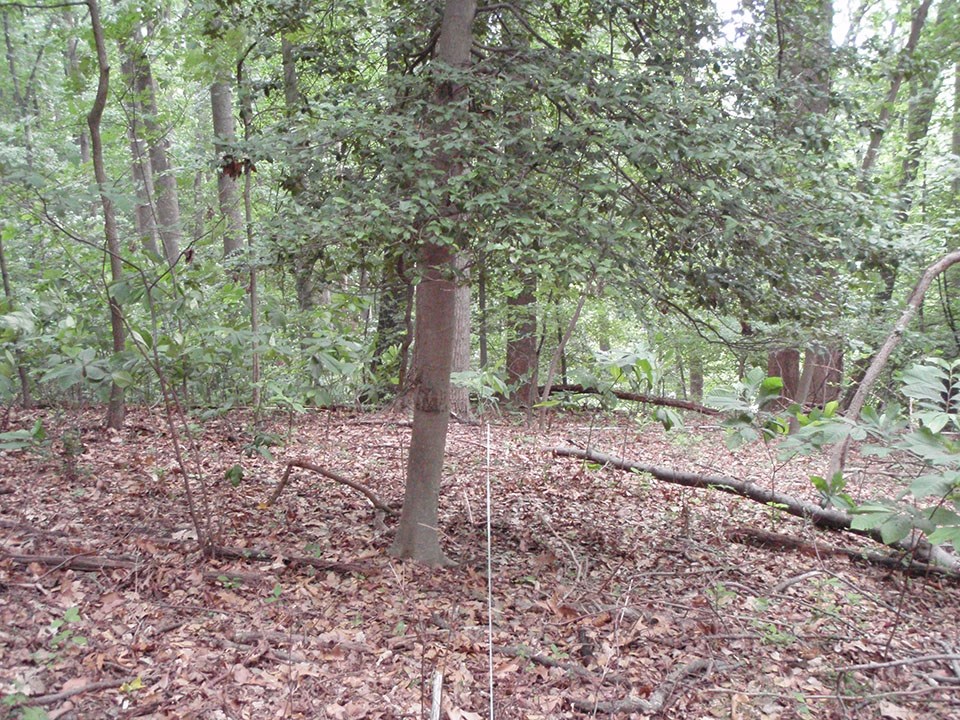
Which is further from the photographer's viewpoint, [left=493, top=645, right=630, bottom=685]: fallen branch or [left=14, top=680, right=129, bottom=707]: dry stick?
[left=493, top=645, right=630, bottom=685]: fallen branch

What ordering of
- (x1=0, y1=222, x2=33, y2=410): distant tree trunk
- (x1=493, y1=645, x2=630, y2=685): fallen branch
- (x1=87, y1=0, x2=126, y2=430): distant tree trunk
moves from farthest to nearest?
(x1=0, y1=222, x2=33, y2=410): distant tree trunk < (x1=87, y1=0, x2=126, y2=430): distant tree trunk < (x1=493, y1=645, x2=630, y2=685): fallen branch

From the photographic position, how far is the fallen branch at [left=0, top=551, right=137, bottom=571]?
3.97m

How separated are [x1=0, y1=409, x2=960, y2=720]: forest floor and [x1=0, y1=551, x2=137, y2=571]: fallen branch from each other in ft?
0.04

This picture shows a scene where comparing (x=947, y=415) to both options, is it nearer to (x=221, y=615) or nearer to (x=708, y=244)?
(x=708, y=244)

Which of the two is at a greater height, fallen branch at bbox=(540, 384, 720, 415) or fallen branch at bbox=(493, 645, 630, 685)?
fallen branch at bbox=(540, 384, 720, 415)

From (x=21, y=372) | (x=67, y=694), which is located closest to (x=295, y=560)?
(x=67, y=694)

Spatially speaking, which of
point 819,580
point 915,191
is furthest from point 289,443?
point 915,191

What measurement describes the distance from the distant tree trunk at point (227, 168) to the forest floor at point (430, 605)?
188cm

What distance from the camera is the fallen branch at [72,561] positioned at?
3975 millimetres

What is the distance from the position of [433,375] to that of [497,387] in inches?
71.4

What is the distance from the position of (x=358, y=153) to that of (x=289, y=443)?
12.9 feet

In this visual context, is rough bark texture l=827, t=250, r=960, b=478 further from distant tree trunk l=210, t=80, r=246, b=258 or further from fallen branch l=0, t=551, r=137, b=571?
fallen branch l=0, t=551, r=137, b=571

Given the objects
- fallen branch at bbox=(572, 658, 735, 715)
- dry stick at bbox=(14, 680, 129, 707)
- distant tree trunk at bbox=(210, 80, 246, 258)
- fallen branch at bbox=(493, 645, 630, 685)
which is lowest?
fallen branch at bbox=(572, 658, 735, 715)

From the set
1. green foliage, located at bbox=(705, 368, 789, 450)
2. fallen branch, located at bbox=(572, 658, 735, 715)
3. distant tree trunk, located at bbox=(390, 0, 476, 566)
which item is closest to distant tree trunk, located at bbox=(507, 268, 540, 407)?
distant tree trunk, located at bbox=(390, 0, 476, 566)
